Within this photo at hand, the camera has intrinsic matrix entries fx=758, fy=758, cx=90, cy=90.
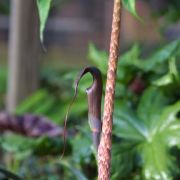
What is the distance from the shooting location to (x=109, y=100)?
1.33 metres

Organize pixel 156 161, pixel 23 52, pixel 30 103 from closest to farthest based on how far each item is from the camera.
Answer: pixel 156 161, pixel 30 103, pixel 23 52

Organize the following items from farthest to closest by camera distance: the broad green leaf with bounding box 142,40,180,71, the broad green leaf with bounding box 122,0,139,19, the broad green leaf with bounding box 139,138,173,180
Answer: the broad green leaf with bounding box 142,40,180,71 → the broad green leaf with bounding box 139,138,173,180 → the broad green leaf with bounding box 122,0,139,19

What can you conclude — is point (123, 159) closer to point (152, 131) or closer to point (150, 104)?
point (152, 131)

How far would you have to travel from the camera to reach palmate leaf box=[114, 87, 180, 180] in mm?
1865

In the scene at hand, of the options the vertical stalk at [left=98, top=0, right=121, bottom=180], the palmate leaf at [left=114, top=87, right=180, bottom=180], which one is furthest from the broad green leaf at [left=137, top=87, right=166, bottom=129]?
the vertical stalk at [left=98, top=0, right=121, bottom=180]

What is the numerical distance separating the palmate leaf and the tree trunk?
1.28 m

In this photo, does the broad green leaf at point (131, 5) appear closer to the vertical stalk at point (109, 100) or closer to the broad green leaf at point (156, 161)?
the vertical stalk at point (109, 100)

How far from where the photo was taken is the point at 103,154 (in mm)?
1337

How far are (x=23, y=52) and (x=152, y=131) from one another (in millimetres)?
1475

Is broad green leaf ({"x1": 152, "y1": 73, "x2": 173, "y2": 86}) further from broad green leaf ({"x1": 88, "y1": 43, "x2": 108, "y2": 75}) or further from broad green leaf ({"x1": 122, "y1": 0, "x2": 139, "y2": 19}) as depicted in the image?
broad green leaf ({"x1": 122, "y1": 0, "x2": 139, "y2": 19})

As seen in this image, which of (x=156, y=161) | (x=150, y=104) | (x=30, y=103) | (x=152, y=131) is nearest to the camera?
(x=156, y=161)

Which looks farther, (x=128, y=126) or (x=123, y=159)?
(x=128, y=126)

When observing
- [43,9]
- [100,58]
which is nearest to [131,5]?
[43,9]

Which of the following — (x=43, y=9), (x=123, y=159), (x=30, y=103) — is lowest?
(x=30, y=103)
